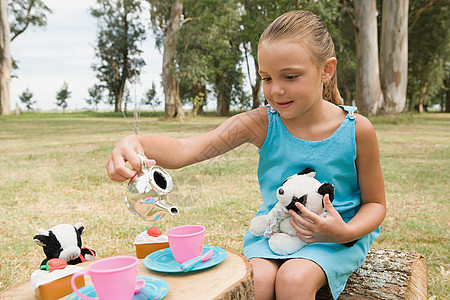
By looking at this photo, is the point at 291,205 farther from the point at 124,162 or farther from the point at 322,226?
the point at 124,162

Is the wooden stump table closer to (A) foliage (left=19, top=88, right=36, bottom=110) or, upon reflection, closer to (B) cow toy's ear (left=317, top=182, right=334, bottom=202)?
(B) cow toy's ear (left=317, top=182, right=334, bottom=202)

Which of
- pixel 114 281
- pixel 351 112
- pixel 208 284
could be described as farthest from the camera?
pixel 351 112

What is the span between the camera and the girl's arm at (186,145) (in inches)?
51.5

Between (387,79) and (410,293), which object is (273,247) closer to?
(410,293)

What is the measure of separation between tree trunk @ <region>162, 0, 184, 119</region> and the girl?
1645 centimetres

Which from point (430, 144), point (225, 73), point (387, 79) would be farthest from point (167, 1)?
point (430, 144)

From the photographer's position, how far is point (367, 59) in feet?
42.0

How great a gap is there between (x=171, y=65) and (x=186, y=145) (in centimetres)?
1743

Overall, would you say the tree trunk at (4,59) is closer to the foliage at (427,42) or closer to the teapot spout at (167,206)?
the foliage at (427,42)

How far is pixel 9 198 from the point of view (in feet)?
14.3

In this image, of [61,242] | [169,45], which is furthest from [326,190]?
[169,45]

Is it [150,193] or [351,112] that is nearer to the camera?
[150,193]

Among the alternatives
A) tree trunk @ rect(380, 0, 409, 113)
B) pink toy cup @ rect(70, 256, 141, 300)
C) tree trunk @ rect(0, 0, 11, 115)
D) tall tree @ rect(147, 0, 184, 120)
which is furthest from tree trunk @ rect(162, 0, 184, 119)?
pink toy cup @ rect(70, 256, 141, 300)

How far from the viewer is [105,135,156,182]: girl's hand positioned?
1.26 meters
